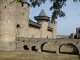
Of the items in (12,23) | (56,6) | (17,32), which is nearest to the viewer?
(56,6)

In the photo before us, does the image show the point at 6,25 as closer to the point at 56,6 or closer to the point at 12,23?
the point at 12,23

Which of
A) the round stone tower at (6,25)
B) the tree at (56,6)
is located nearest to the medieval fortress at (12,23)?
the round stone tower at (6,25)

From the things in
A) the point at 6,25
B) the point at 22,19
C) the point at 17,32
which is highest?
the point at 22,19

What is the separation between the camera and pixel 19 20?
79.6ft

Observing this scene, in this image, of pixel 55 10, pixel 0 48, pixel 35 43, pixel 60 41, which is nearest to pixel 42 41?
pixel 35 43

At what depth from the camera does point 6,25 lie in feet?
70.7

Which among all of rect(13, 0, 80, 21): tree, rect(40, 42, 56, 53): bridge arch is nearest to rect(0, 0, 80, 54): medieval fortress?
rect(40, 42, 56, 53): bridge arch

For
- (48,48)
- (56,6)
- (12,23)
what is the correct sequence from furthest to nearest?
(48,48) → (12,23) → (56,6)

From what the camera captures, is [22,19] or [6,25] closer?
Answer: [6,25]

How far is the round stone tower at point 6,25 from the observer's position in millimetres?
21406

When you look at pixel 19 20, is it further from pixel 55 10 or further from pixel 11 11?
pixel 55 10

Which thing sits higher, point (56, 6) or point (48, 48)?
point (56, 6)

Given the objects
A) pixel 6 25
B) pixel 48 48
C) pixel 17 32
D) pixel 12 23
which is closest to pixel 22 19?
pixel 17 32

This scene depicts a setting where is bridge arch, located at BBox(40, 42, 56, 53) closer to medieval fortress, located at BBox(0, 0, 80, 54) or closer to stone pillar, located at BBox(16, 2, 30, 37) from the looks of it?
medieval fortress, located at BBox(0, 0, 80, 54)
